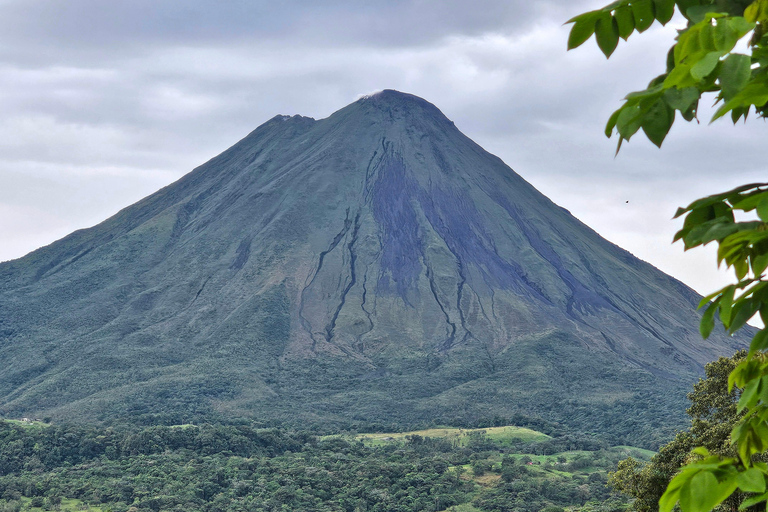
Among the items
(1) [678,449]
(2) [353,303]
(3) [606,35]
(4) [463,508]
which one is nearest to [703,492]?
(3) [606,35]

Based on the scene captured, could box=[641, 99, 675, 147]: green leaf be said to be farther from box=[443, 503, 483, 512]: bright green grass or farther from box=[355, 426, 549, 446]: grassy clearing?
box=[355, 426, 549, 446]: grassy clearing

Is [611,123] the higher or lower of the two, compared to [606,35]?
lower

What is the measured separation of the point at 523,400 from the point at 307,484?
46.1m

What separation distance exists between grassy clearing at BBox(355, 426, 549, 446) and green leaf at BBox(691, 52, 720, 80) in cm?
6110

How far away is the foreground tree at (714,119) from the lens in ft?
5.85

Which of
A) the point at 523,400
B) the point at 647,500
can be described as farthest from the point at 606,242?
the point at 647,500

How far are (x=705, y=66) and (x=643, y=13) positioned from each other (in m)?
0.53

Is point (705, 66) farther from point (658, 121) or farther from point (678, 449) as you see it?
point (678, 449)

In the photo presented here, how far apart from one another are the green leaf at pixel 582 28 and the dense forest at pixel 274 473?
28007 mm

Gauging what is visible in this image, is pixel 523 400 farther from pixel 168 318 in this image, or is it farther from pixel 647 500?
pixel 647 500

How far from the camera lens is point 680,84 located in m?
1.81

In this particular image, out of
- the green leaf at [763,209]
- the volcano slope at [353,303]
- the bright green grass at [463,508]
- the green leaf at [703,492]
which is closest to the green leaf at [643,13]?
the green leaf at [763,209]

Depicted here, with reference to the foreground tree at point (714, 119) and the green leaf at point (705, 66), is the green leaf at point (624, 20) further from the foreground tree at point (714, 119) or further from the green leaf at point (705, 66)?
the green leaf at point (705, 66)

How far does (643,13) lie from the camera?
218 cm
